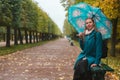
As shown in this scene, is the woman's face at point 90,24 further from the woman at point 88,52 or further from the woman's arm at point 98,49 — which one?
the woman's arm at point 98,49

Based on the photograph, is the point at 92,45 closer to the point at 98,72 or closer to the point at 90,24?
the point at 90,24

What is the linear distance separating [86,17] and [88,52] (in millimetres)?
1295

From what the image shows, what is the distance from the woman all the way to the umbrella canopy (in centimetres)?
85

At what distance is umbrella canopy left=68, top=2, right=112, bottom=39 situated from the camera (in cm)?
984

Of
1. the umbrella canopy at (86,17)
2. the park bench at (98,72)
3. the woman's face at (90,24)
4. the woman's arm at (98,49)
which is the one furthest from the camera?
the umbrella canopy at (86,17)

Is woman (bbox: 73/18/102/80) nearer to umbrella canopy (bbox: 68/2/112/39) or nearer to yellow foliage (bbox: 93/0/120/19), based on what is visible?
umbrella canopy (bbox: 68/2/112/39)

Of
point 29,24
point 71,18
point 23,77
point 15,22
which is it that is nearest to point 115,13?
point 23,77

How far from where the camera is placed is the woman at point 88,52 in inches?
343

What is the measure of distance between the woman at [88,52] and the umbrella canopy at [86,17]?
0.85 meters

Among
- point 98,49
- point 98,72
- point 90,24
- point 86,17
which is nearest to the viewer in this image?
point 98,72

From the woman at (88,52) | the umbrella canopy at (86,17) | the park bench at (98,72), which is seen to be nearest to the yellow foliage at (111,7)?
the umbrella canopy at (86,17)

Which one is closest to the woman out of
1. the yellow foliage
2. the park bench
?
the park bench

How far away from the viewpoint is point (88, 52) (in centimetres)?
888

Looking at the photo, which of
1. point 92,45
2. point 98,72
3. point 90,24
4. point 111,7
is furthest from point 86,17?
point 111,7
